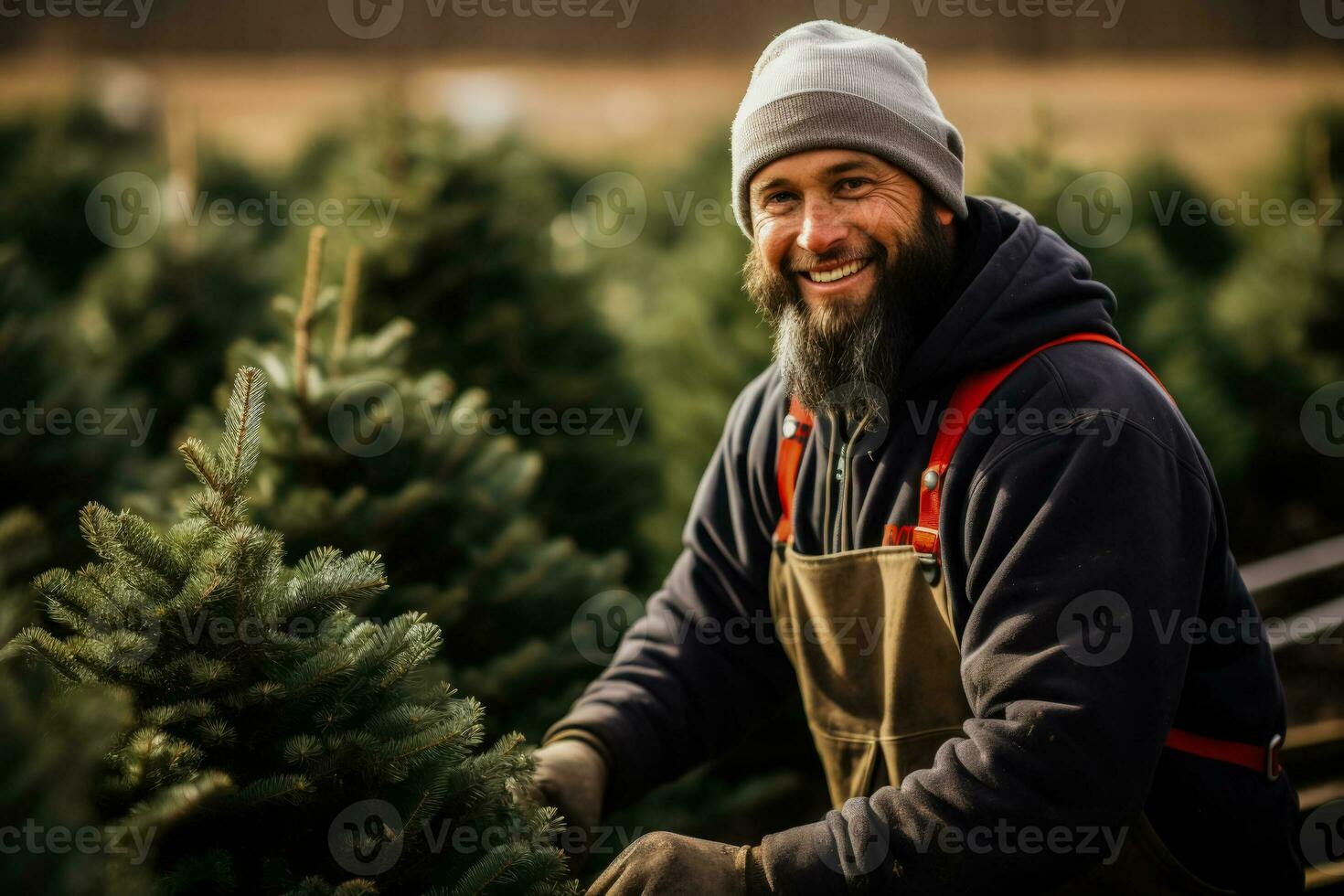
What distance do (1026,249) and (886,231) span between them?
11.5 inches

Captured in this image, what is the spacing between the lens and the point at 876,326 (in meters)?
2.41

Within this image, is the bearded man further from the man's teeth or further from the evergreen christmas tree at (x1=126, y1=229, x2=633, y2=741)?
the evergreen christmas tree at (x1=126, y1=229, x2=633, y2=741)

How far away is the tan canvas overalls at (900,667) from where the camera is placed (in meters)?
2.24

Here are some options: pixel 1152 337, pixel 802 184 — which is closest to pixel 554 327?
pixel 802 184

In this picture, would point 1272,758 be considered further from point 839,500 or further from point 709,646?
point 709,646

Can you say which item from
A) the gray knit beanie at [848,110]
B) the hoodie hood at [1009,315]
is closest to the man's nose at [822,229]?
the gray knit beanie at [848,110]

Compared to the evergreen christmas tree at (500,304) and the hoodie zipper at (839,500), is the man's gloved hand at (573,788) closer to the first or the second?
the hoodie zipper at (839,500)

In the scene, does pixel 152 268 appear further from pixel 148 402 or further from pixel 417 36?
pixel 417 36

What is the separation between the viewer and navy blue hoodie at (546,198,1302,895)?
1909 mm

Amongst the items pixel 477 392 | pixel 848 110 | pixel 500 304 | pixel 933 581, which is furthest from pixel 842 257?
pixel 500 304

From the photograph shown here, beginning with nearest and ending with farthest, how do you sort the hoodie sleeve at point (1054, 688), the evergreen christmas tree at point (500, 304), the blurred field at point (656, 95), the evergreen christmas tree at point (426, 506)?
the hoodie sleeve at point (1054, 688), the evergreen christmas tree at point (426, 506), the evergreen christmas tree at point (500, 304), the blurred field at point (656, 95)

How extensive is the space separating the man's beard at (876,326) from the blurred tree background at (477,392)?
1.14 meters

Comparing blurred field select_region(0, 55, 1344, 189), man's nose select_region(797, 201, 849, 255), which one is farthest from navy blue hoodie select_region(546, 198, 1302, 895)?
blurred field select_region(0, 55, 1344, 189)

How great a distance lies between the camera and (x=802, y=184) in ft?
8.07
